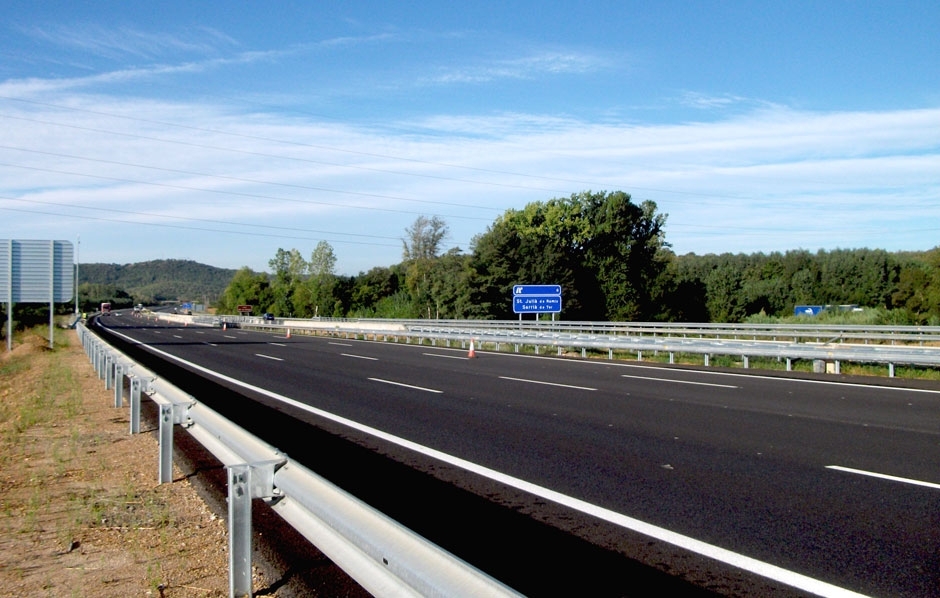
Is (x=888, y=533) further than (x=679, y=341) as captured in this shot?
No

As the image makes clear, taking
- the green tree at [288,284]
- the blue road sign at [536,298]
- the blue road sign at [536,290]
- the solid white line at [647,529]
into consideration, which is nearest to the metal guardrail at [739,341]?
the blue road sign at [536,298]

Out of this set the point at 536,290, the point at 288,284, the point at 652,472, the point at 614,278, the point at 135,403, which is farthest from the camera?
the point at 288,284

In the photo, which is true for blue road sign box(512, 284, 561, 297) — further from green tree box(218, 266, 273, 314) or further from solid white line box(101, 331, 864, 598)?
green tree box(218, 266, 273, 314)

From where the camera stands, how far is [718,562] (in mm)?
5066

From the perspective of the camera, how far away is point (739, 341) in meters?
22.5

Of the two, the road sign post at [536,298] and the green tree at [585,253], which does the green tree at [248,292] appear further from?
the road sign post at [536,298]

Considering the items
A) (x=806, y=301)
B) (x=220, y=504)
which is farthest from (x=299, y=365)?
(x=806, y=301)

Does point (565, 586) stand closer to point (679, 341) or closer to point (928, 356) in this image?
point (928, 356)

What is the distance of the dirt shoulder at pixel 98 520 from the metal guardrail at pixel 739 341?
16188 millimetres

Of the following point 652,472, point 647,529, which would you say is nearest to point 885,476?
point 652,472

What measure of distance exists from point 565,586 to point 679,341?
20.0 metres

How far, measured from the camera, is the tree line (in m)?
64.6

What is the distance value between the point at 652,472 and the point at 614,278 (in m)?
67.7

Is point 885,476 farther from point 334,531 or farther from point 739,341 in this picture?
point 739,341
